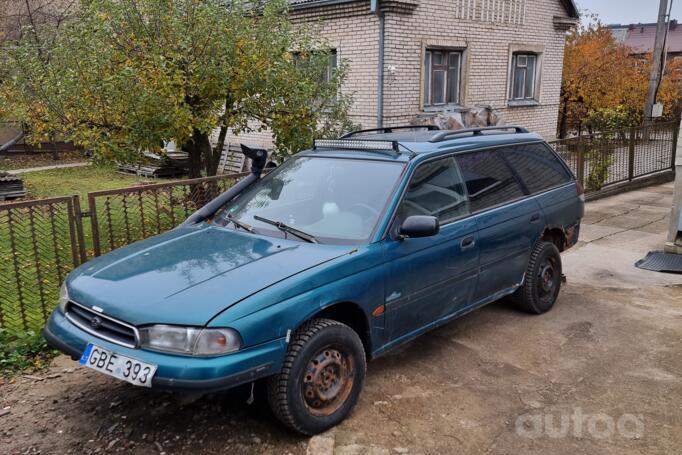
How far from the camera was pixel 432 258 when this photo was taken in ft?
12.9

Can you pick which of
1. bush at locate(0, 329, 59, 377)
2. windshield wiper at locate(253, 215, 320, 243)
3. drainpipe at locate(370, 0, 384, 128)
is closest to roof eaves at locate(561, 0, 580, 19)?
drainpipe at locate(370, 0, 384, 128)

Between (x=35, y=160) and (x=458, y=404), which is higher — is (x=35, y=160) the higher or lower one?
the lower one

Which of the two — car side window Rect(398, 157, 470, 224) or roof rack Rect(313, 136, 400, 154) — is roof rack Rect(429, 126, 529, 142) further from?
roof rack Rect(313, 136, 400, 154)

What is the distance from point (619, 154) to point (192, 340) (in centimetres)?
1119

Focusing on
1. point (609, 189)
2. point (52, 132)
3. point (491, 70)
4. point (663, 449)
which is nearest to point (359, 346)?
point (663, 449)

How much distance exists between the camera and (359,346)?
11.3ft

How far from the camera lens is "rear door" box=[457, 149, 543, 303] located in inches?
175

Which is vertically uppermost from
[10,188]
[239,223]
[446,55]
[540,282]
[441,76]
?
[446,55]

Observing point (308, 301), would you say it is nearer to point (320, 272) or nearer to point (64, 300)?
point (320, 272)

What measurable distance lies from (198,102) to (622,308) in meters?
5.44

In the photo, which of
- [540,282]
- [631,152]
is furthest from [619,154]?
[540,282]

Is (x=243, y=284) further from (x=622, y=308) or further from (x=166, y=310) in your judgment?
(x=622, y=308)

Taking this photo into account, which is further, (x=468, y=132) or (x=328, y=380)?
(x=468, y=132)

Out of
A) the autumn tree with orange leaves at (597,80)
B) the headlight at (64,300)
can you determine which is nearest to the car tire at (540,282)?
the headlight at (64,300)
